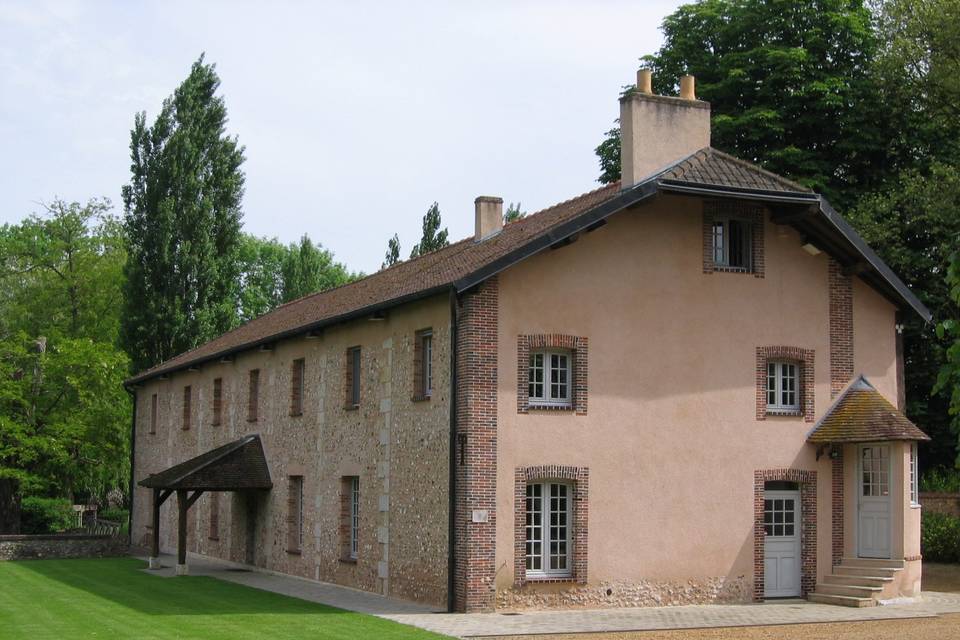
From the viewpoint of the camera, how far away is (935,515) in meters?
29.7

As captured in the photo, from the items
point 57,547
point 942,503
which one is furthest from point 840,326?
point 57,547

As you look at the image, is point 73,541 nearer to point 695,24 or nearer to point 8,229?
point 695,24

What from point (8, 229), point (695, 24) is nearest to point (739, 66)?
point (695, 24)

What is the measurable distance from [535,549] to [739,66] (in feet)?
62.5

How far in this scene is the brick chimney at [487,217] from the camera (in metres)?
25.4

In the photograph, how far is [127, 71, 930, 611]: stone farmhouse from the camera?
19.9m

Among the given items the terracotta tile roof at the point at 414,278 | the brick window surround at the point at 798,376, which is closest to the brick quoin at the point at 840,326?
the brick window surround at the point at 798,376

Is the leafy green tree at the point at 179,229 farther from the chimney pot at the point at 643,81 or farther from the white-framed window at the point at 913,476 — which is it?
the white-framed window at the point at 913,476

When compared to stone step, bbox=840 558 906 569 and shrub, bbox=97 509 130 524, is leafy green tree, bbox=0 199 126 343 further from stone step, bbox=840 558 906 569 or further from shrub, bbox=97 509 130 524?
stone step, bbox=840 558 906 569

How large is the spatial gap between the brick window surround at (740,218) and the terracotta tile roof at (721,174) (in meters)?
0.53

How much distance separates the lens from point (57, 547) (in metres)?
31.8

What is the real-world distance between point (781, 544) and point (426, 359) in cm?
686

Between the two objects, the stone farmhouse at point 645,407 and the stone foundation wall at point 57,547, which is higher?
the stone farmhouse at point 645,407

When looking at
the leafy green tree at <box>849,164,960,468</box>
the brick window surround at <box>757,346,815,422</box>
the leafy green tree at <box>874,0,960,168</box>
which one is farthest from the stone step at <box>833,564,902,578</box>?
the leafy green tree at <box>874,0,960,168</box>
